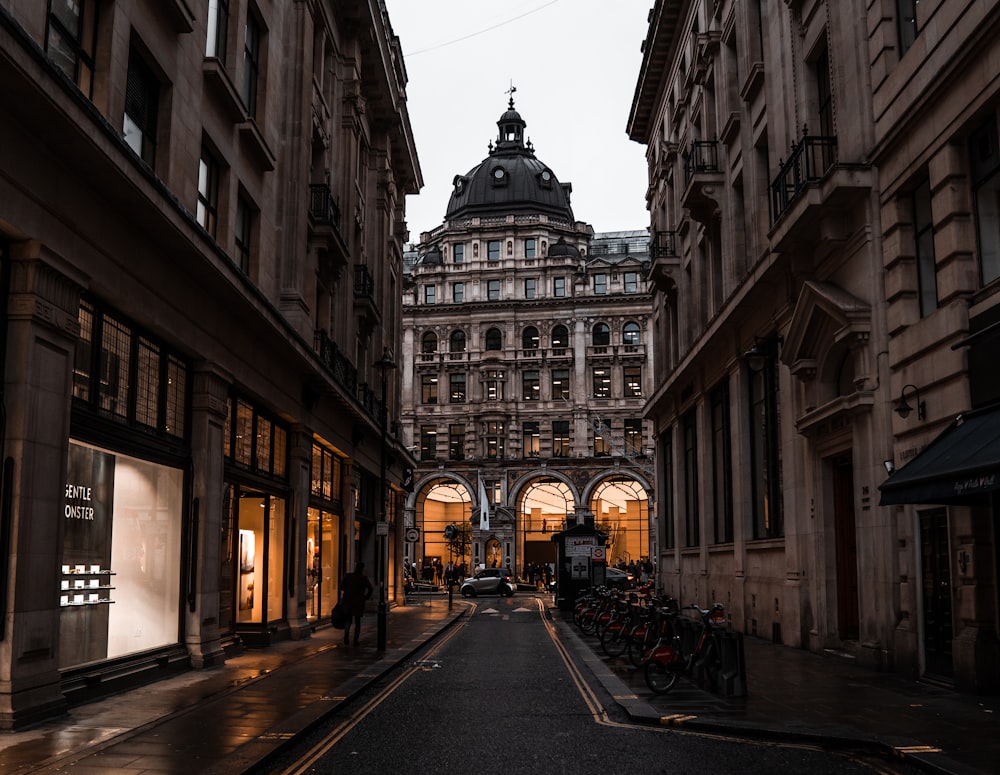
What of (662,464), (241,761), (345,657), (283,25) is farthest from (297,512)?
(662,464)

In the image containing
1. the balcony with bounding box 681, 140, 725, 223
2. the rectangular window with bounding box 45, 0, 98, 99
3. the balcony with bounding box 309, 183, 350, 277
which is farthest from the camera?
the balcony with bounding box 681, 140, 725, 223

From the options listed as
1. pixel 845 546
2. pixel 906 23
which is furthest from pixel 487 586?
pixel 906 23

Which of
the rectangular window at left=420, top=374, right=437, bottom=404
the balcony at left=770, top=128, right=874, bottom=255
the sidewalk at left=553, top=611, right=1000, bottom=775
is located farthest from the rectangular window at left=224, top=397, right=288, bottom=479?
the rectangular window at left=420, top=374, right=437, bottom=404

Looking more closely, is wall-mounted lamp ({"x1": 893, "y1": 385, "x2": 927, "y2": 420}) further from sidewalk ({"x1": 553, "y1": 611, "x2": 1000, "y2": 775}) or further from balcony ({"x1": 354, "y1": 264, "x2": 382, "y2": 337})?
balcony ({"x1": 354, "y1": 264, "x2": 382, "y2": 337})

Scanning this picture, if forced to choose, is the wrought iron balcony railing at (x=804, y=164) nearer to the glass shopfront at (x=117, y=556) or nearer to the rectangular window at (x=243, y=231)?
the rectangular window at (x=243, y=231)

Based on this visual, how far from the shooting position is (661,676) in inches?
543

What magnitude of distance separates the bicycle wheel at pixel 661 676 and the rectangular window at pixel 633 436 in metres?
59.3

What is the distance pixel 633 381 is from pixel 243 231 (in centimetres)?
5537

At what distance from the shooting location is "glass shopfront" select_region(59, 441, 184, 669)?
12.8 metres

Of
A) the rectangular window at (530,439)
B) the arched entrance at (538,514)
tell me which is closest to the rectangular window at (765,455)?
the arched entrance at (538,514)

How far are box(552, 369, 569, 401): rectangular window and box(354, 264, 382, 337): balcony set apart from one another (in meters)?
40.3

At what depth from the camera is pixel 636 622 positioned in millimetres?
19172

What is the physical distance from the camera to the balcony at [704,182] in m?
28.6

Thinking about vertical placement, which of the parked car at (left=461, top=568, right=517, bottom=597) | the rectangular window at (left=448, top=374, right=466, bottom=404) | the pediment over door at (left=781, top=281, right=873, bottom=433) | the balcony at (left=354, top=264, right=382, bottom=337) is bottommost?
the parked car at (left=461, top=568, right=517, bottom=597)
